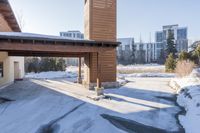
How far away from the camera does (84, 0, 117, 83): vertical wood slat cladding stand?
16.1m

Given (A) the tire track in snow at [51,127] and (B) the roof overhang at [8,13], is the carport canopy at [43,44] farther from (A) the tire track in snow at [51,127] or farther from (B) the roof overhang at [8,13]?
(A) the tire track in snow at [51,127]

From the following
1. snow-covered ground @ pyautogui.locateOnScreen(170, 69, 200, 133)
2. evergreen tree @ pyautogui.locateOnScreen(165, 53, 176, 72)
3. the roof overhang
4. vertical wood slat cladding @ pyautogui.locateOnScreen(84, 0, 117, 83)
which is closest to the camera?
snow-covered ground @ pyautogui.locateOnScreen(170, 69, 200, 133)

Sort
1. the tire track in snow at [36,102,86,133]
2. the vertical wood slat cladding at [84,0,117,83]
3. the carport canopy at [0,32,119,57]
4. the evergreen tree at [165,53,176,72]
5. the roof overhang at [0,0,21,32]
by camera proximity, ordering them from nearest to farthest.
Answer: the tire track in snow at [36,102,86,133]
the carport canopy at [0,32,119,57]
the roof overhang at [0,0,21,32]
the vertical wood slat cladding at [84,0,117,83]
the evergreen tree at [165,53,176,72]

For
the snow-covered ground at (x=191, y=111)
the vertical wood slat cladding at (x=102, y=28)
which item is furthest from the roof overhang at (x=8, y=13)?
the snow-covered ground at (x=191, y=111)

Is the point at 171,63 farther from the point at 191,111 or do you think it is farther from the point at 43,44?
the point at 43,44

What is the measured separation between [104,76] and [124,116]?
7.63 m

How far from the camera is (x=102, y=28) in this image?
1645cm

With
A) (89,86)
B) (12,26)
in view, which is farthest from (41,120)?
(12,26)

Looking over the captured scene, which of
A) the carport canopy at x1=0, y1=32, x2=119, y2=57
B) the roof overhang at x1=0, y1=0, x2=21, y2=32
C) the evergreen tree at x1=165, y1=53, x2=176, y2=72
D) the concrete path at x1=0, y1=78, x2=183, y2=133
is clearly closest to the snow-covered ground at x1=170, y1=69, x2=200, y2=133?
the concrete path at x1=0, y1=78, x2=183, y2=133

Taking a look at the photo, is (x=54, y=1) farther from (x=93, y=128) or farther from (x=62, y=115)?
(x=93, y=128)

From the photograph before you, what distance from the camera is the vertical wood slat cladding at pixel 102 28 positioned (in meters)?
16.1

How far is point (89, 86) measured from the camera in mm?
15766

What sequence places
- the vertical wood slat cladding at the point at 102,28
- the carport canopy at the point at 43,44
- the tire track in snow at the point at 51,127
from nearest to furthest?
the tire track in snow at the point at 51,127 < the carport canopy at the point at 43,44 < the vertical wood slat cladding at the point at 102,28

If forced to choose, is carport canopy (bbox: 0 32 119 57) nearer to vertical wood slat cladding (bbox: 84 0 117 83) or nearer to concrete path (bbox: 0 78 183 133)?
concrete path (bbox: 0 78 183 133)
